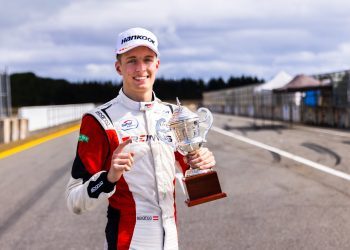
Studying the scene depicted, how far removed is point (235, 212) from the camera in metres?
7.78

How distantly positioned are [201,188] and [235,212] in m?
5.21

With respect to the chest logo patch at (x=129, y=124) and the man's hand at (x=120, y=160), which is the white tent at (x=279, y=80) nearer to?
the chest logo patch at (x=129, y=124)

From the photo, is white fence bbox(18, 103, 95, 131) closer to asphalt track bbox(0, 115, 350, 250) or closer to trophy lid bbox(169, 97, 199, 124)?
asphalt track bbox(0, 115, 350, 250)

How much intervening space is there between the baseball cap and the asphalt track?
3746 mm

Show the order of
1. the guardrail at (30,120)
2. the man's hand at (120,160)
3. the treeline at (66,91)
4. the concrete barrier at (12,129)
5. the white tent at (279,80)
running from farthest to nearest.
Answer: the treeline at (66,91) < the white tent at (279,80) < the guardrail at (30,120) < the concrete barrier at (12,129) < the man's hand at (120,160)

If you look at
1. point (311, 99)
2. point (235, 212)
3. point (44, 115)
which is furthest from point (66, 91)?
point (235, 212)

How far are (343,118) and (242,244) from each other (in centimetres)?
2222

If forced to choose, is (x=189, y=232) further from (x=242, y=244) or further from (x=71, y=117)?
(x=71, y=117)

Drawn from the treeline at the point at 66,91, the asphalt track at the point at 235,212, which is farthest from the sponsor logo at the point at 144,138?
the treeline at the point at 66,91

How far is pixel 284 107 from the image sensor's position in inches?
1479

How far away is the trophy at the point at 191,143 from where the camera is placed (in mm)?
2662

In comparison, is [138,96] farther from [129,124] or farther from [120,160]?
[120,160]

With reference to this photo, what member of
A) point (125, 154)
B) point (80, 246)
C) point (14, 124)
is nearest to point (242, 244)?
point (80, 246)

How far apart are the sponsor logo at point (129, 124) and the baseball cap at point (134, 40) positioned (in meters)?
0.36
